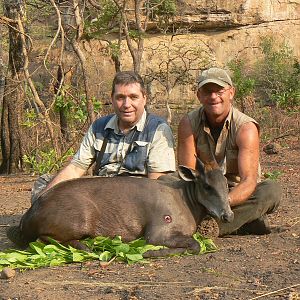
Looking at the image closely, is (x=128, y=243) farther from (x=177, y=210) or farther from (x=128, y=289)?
(x=128, y=289)

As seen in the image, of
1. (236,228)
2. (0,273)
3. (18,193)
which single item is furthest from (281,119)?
(0,273)

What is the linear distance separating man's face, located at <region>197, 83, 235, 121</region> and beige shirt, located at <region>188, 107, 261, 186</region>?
0.38 ft

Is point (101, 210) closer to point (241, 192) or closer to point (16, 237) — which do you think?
point (16, 237)

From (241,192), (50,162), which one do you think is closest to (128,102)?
(241,192)

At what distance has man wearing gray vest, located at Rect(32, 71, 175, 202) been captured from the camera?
6.86 m

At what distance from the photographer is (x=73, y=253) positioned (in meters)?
5.93

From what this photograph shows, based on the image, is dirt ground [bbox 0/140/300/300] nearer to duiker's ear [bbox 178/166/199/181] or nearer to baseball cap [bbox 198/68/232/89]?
duiker's ear [bbox 178/166/199/181]

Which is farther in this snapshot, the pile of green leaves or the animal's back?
the animal's back

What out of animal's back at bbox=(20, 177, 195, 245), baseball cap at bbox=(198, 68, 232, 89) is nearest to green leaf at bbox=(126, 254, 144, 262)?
animal's back at bbox=(20, 177, 195, 245)

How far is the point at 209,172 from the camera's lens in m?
6.30

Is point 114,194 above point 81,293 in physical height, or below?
above

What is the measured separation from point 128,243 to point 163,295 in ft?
4.50

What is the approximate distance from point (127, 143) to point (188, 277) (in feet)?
6.49

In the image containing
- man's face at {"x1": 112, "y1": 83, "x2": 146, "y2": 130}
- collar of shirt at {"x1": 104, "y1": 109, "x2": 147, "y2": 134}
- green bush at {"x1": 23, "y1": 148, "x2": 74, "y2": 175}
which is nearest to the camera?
man's face at {"x1": 112, "y1": 83, "x2": 146, "y2": 130}
